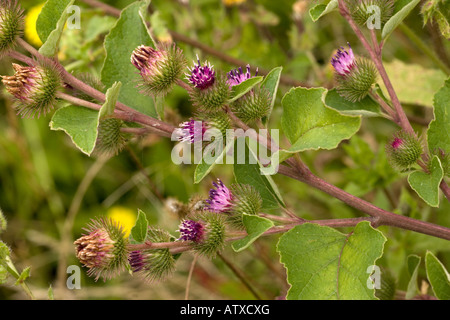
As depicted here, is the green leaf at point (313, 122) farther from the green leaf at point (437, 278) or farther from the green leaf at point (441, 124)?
the green leaf at point (437, 278)

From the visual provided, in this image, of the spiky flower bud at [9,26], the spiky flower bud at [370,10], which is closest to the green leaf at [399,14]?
the spiky flower bud at [370,10]

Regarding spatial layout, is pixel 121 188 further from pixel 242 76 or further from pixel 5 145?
pixel 242 76

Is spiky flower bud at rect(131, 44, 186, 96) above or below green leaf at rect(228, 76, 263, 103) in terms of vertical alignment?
above

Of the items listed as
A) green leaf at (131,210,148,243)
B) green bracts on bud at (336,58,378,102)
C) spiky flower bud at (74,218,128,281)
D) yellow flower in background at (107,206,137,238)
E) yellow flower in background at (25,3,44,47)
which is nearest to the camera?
spiky flower bud at (74,218,128,281)

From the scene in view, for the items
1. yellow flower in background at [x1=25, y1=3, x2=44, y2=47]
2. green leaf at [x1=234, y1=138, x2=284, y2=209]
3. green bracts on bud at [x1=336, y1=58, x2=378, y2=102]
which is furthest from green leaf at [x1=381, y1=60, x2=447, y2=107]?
yellow flower in background at [x1=25, y1=3, x2=44, y2=47]

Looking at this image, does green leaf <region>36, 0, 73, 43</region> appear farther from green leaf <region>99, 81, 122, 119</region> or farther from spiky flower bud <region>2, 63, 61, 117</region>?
green leaf <region>99, 81, 122, 119</region>

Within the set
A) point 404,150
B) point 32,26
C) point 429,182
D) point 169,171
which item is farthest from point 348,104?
point 32,26

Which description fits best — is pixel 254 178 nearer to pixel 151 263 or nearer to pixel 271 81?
pixel 271 81
